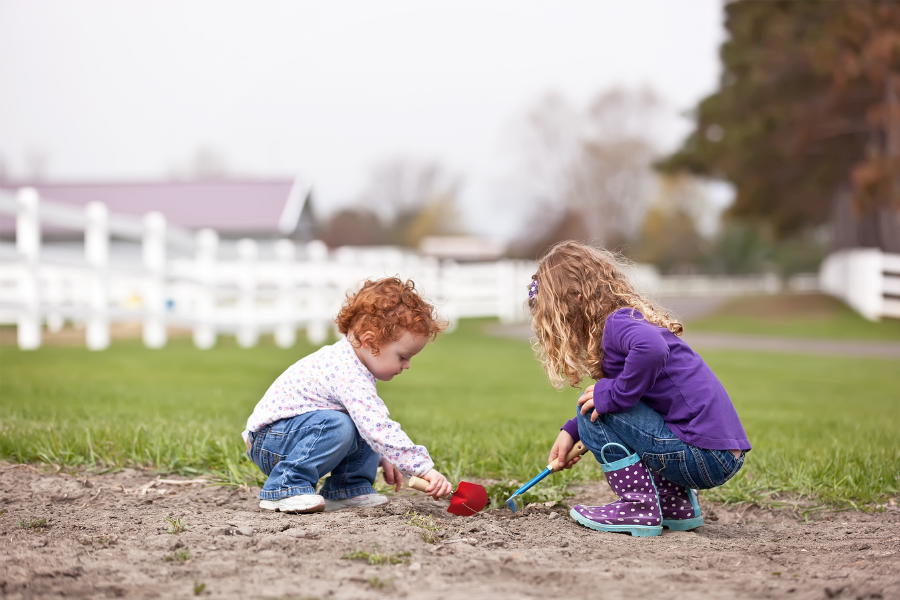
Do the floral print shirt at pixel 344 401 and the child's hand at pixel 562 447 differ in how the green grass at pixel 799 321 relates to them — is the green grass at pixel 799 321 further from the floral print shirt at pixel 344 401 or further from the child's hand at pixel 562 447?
the floral print shirt at pixel 344 401

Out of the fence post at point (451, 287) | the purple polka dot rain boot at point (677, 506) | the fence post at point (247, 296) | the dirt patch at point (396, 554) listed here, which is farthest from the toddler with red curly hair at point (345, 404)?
the fence post at point (451, 287)

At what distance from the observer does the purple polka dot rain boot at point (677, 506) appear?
335cm

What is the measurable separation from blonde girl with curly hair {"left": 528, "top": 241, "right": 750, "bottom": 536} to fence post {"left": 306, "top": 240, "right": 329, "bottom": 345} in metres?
11.1

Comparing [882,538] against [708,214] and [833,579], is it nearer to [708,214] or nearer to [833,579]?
[833,579]

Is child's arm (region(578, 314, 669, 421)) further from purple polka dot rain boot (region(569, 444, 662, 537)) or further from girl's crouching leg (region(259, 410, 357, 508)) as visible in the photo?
girl's crouching leg (region(259, 410, 357, 508))

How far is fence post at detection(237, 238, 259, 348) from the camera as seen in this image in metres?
12.3

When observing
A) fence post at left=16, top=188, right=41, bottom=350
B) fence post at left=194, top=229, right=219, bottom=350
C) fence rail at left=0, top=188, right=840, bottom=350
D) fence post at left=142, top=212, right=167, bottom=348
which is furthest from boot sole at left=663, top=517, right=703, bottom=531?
fence post at left=194, top=229, right=219, bottom=350

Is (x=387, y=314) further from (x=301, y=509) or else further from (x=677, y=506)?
(x=677, y=506)

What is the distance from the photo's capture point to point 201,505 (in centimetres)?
349

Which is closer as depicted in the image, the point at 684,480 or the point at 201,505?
the point at 684,480

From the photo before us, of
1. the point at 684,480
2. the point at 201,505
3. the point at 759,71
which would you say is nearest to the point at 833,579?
the point at 684,480

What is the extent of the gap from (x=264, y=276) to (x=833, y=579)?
11.9 m

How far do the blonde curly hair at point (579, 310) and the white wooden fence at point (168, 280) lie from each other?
1925 millimetres

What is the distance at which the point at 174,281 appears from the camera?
35.8 feet
